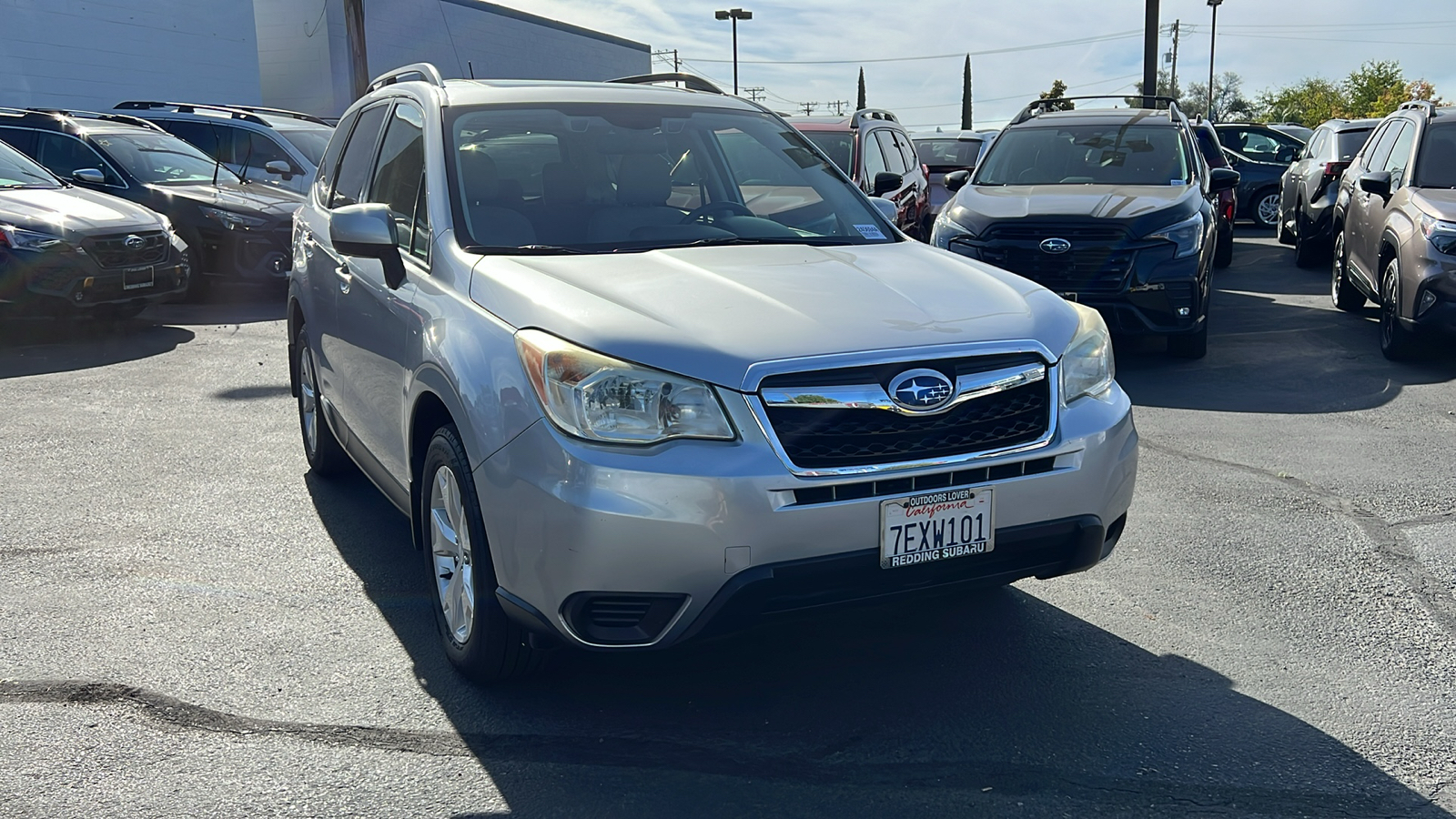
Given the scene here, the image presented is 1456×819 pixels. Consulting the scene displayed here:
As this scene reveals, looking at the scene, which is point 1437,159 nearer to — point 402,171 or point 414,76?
point 414,76

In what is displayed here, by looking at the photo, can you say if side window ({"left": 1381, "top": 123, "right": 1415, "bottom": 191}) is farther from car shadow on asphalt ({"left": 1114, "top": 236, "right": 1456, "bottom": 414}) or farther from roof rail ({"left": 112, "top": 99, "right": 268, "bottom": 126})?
roof rail ({"left": 112, "top": 99, "right": 268, "bottom": 126})

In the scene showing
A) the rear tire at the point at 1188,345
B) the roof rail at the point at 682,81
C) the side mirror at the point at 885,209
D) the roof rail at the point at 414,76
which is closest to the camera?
the roof rail at the point at 414,76

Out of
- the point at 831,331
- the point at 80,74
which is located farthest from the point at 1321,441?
the point at 80,74

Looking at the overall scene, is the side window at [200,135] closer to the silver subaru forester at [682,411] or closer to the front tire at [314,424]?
the front tire at [314,424]

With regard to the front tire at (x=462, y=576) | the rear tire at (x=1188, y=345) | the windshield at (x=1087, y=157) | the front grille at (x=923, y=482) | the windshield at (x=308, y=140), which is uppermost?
the windshield at (x=308, y=140)

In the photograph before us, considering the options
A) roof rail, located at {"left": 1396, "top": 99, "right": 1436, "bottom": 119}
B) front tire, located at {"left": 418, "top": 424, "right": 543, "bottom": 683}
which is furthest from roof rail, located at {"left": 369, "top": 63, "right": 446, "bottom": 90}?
roof rail, located at {"left": 1396, "top": 99, "right": 1436, "bottom": 119}

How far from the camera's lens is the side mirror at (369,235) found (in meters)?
4.07

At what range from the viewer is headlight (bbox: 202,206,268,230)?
41.9ft

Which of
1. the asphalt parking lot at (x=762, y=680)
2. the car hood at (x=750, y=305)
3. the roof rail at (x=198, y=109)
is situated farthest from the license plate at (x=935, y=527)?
the roof rail at (x=198, y=109)

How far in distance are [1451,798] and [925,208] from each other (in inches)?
434

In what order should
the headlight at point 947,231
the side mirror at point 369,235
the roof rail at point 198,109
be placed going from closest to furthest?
1. the side mirror at point 369,235
2. the headlight at point 947,231
3. the roof rail at point 198,109

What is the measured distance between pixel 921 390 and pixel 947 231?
20.9ft

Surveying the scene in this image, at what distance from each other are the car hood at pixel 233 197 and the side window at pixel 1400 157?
1003cm

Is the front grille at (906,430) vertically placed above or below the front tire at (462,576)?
above
